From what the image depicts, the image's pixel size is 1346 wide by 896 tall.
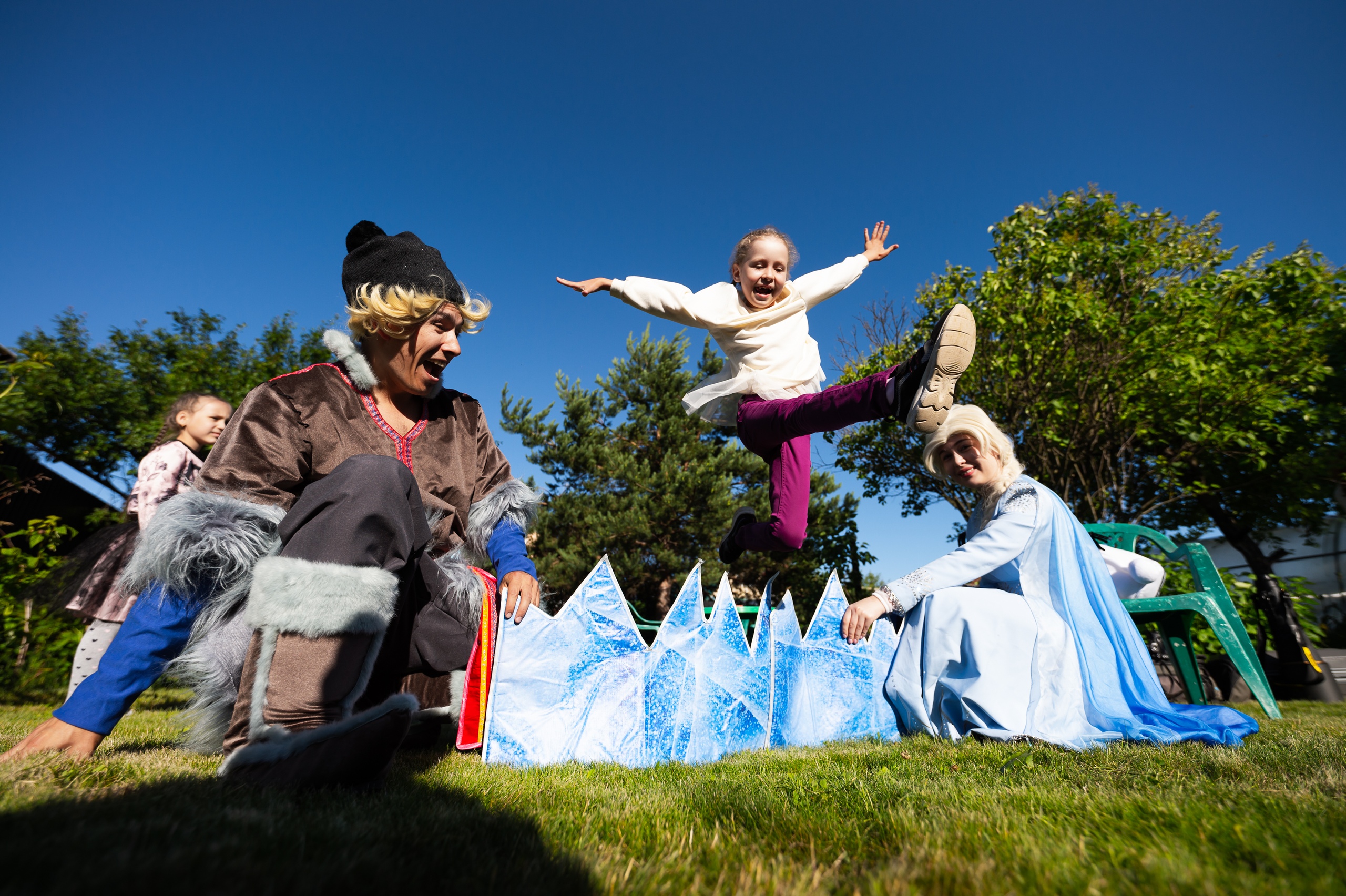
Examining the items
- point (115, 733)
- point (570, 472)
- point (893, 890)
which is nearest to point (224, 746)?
point (893, 890)

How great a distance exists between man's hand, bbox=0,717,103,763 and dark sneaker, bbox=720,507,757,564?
3.09m

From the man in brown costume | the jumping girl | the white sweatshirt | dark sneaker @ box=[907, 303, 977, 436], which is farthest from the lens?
the white sweatshirt

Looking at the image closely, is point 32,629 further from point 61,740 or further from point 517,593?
point 517,593

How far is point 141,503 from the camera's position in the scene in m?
3.73

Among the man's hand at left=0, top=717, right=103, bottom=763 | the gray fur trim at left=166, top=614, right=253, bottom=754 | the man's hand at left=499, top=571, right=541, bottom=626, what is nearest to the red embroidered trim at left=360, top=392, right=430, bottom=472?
the man's hand at left=499, top=571, right=541, bottom=626

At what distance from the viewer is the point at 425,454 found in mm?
2420

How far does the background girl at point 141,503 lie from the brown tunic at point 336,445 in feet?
3.01

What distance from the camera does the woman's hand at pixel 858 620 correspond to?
261cm

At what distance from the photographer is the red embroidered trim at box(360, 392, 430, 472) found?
7.67 feet

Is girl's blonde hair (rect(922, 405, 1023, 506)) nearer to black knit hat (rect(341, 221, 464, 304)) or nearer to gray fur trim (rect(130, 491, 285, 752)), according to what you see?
black knit hat (rect(341, 221, 464, 304))

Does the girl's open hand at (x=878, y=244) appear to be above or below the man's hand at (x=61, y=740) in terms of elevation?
above

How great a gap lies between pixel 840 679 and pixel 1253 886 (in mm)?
2797

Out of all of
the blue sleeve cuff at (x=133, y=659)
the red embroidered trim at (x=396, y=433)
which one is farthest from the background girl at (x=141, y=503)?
the red embroidered trim at (x=396, y=433)

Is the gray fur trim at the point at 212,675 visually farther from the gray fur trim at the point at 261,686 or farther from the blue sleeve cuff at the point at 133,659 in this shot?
the gray fur trim at the point at 261,686
